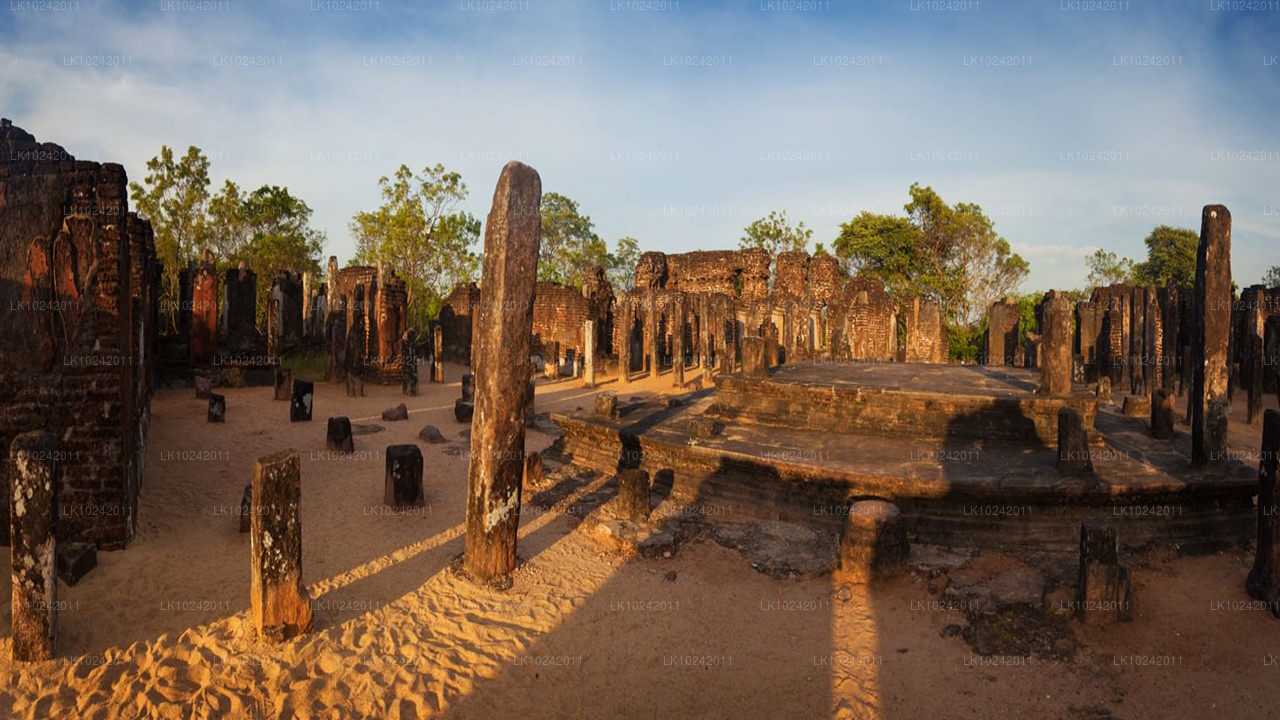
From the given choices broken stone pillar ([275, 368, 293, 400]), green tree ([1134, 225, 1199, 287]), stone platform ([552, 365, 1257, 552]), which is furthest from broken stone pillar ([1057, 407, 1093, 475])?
green tree ([1134, 225, 1199, 287])

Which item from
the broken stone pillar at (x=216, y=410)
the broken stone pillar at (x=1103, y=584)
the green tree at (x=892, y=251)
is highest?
the green tree at (x=892, y=251)

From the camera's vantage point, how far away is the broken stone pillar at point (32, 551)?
3893 millimetres

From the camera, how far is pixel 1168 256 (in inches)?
1380

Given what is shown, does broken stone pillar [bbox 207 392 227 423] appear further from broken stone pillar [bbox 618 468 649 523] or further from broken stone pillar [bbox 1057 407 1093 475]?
broken stone pillar [bbox 1057 407 1093 475]

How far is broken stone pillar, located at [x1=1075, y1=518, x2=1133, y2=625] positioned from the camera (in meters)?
4.96

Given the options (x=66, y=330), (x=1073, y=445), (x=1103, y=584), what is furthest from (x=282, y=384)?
(x=1103, y=584)

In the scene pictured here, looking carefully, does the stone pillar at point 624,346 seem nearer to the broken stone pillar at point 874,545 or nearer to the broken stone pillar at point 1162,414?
the broken stone pillar at point 1162,414

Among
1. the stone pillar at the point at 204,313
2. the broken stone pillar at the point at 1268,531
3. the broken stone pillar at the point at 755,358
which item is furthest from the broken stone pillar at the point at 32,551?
the stone pillar at the point at 204,313

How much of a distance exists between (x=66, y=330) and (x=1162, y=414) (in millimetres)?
11637

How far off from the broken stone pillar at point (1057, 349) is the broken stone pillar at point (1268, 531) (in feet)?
10.9

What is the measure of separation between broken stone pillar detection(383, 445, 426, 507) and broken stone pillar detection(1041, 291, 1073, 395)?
7772 mm

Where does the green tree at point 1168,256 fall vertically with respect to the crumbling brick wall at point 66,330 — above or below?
above

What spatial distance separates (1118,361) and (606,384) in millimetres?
12952

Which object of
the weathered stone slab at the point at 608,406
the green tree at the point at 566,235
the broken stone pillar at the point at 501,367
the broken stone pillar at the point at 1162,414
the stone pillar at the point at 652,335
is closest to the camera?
the broken stone pillar at the point at 501,367
